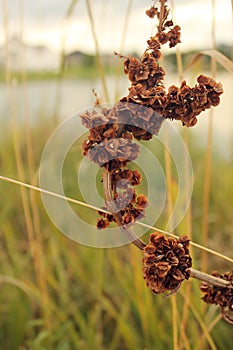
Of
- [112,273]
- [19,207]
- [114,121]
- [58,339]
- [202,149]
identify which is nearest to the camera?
[114,121]

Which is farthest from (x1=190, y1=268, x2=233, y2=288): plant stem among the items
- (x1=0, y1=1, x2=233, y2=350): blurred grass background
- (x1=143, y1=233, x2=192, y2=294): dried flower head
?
(x1=0, y1=1, x2=233, y2=350): blurred grass background

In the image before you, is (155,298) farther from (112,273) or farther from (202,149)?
(202,149)

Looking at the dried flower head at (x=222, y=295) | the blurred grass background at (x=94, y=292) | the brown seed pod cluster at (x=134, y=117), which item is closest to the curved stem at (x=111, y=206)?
the brown seed pod cluster at (x=134, y=117)

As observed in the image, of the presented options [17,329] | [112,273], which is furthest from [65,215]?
[17,329]

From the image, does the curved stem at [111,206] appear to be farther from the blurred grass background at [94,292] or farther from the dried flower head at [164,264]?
the blurred grass background at [94,292]

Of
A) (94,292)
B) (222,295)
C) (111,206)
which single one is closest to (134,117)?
(111,206)

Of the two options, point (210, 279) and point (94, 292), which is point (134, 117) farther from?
point (94, 292)

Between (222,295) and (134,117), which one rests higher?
(134,117)
